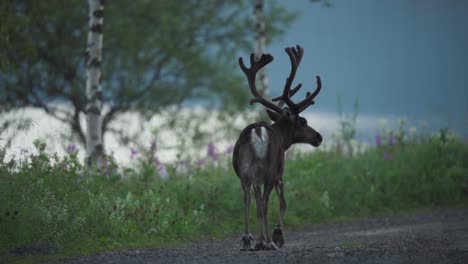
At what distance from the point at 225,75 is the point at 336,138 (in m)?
6.80

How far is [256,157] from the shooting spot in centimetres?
894

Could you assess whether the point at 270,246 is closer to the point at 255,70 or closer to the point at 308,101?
the point at 308,101

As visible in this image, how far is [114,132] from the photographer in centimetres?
2433

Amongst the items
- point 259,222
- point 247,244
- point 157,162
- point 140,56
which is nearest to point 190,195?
point 157,162

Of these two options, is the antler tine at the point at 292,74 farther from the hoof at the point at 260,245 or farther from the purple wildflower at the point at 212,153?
the purple wildflower at the point at 212,153

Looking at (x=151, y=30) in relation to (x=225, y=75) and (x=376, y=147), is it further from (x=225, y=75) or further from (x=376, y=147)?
(x=376, y=147)

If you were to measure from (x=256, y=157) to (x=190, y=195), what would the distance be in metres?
5.04

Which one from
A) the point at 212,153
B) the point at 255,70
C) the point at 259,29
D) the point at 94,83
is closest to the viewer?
the point at 255,70

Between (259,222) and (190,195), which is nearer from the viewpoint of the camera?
(259,222)

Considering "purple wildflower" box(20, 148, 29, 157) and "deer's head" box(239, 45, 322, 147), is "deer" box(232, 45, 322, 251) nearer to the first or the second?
"deer's head" box(239, 45, 322, 147)

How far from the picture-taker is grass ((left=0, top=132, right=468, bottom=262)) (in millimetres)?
9969

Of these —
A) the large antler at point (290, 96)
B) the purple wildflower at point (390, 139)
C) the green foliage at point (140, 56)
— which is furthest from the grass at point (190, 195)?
the green foliage at point (140, 56)

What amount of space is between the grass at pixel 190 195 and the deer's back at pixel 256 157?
8.52 ft

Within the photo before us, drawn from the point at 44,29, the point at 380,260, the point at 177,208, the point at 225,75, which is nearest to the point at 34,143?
the point at 177,208
